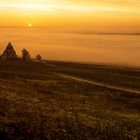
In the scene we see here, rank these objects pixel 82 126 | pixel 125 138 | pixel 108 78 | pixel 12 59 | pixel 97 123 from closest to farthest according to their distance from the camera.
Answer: pixel 125 138, pixel 82 126, pixel 97 123, pixel 108 78, pixel 12 59

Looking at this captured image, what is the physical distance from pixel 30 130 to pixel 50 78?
37346 mm

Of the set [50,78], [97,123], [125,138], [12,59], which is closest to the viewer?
[125,138]

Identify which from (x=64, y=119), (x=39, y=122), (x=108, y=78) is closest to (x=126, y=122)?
(x=64, y=119)

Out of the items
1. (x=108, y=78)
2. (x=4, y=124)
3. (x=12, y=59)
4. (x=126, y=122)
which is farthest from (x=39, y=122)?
(x=12, y=59)

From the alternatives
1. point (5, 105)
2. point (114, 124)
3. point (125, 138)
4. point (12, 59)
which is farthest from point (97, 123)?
point (12, 59)

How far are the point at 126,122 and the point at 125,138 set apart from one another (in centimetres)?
510

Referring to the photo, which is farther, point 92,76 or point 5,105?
point 92,76

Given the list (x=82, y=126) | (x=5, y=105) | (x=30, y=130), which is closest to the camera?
(x=30, y=130)

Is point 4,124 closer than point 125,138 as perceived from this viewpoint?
Yes

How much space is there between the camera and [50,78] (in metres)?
52.8

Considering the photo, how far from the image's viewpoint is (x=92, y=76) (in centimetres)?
6341

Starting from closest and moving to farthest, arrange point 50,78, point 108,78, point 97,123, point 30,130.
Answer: point 30,130 → point 97,123 → point 50,78 → point 108,78

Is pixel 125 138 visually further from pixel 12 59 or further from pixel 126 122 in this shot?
A: pixel 12 59

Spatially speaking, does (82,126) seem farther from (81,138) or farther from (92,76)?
(92,76)
